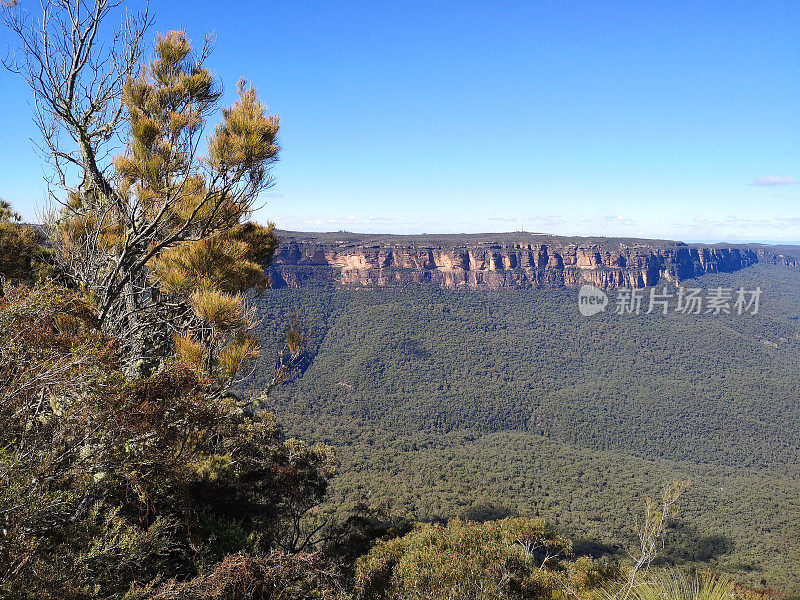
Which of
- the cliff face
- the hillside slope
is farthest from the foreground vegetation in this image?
the cliff face

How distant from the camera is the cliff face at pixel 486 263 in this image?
59.5 meters

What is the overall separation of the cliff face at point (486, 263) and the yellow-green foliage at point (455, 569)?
53.2m

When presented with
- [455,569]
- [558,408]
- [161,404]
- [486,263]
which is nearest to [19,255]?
[161,404]

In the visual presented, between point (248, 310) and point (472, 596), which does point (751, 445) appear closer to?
point (472, 596)

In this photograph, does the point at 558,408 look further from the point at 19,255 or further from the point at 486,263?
the point at 19,255

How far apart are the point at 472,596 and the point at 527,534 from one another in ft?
9.20

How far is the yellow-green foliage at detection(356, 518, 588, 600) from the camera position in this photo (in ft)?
15.1

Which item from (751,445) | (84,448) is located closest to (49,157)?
(84,448)

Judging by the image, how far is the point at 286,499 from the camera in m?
7.59

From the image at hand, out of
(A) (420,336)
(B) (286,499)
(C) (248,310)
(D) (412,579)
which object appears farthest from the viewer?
(A) (420,336)

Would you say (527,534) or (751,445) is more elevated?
(527,534)

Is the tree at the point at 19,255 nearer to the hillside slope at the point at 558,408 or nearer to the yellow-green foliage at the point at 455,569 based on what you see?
the yellow-green foliage at the point at 455,569

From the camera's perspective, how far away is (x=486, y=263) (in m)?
64.2

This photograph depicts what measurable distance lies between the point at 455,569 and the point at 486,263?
202ft
